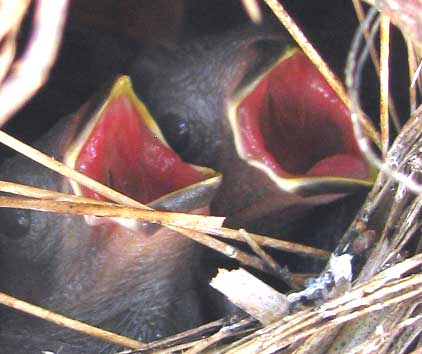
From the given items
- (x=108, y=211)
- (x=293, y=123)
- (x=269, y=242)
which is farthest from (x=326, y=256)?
(x=108, y=211)

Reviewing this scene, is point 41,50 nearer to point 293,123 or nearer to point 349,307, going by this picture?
point 349,307

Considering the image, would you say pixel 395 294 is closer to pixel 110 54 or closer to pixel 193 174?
pixel 193 174

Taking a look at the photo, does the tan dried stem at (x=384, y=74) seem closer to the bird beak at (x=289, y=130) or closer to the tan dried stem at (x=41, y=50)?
the bird beak at (x=289, y=130)

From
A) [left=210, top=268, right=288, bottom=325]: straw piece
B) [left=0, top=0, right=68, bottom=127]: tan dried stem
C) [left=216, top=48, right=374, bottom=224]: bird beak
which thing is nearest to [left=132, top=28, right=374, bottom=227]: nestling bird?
[left=216, top=48, right=374, bottom=224]: bird beak

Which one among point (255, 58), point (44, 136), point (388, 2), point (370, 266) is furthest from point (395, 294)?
point (44, 136)

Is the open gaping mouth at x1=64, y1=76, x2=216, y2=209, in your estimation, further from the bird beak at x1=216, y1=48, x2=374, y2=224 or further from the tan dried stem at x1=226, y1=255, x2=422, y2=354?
the tan dried stem at x1=226, y1=255, x2=422, y2=354
